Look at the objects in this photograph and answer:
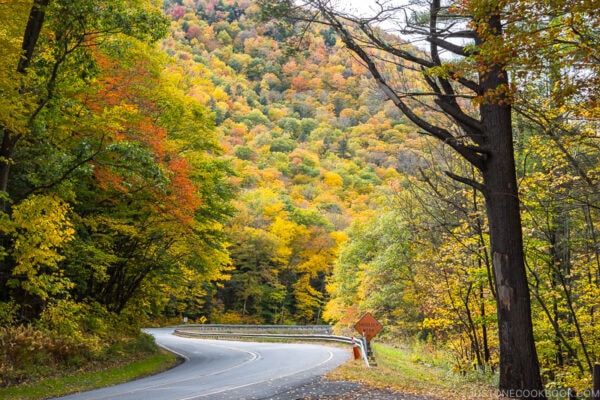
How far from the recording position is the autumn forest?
883 cm

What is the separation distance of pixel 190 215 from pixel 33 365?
692 centimetres

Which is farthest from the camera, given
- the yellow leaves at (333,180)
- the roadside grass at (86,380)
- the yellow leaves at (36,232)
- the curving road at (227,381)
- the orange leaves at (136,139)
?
the yellow leaves at (333,180)

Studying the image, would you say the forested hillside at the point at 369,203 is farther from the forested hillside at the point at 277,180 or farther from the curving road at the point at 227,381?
the curving road at the point at 227,381

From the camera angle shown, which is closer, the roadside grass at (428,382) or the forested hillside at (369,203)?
the roadside grass at (428,382)

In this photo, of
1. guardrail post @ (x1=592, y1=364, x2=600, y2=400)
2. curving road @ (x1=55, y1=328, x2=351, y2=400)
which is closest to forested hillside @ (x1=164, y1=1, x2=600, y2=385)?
guardrail post @ (x1=592, y1=364, x2=600, y2=400)

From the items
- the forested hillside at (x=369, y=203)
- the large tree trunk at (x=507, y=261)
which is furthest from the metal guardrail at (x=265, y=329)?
the large tree trunk at (x=507, y=261)

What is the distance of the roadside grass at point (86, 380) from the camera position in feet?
39.2

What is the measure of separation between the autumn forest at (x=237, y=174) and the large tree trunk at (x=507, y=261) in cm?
10

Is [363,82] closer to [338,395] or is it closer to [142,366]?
[338,395]

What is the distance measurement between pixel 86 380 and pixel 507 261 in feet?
40.2

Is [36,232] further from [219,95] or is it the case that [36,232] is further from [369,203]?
[219,95]

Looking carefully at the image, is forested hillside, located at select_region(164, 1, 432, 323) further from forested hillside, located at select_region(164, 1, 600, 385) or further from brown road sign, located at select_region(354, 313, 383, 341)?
brown road sign, located at select_region(354, 313, 383, 341)

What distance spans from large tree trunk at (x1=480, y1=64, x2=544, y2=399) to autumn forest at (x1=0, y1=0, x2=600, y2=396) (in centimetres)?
10

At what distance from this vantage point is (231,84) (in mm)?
82250
